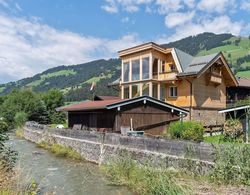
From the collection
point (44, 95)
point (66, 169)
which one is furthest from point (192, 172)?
point (44, 95)

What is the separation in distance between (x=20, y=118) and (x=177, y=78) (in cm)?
2970

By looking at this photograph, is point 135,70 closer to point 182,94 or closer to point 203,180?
point 182,94

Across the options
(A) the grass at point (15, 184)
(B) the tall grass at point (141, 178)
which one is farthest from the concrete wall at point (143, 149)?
(A) the grass at point (15, 184)

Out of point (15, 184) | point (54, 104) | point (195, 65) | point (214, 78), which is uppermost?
point (195, 65)

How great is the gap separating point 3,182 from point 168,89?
24.7m

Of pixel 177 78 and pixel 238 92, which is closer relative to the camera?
pixel 177 78

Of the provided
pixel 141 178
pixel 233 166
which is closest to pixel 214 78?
pixel 141 178

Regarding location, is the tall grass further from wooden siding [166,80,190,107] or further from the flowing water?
wooden siding [166,80,190,107]

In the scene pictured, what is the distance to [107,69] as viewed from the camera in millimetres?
139500

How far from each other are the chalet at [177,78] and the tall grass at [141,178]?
16212mm

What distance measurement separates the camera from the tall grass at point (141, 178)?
25.9ft

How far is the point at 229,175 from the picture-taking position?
9016 mm

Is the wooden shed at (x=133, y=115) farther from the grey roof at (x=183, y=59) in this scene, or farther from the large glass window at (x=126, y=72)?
the large glass window at (x=126, y=72)

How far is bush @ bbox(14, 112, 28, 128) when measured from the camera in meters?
48.9
